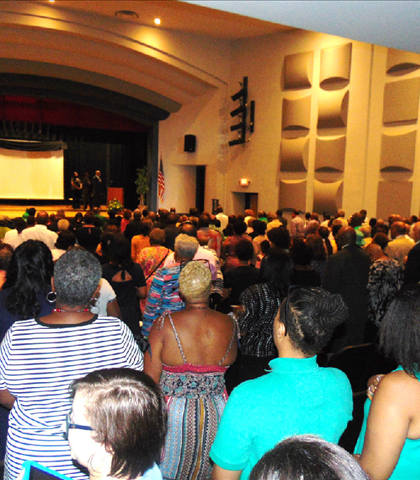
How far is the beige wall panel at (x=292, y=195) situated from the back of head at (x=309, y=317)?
1226 centimetres

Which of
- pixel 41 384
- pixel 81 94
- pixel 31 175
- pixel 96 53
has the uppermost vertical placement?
pixel 96 53

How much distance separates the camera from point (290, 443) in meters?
0.89

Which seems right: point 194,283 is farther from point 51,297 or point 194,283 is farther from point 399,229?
point 399,229

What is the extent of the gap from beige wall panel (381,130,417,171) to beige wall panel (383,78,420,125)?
378mm

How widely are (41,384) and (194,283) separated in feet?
3.29

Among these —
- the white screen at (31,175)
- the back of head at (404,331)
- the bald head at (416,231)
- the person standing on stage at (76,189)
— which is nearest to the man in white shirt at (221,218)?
the bald head at (416,231)

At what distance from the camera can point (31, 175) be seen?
903 inches

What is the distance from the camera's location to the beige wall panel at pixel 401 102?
1075 centimetres

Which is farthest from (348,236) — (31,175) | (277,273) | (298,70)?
(31,175)

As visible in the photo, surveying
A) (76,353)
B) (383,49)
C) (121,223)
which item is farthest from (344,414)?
(383,49)

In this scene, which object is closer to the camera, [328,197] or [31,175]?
[328,197]

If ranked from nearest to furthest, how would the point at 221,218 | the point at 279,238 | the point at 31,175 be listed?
the point at 279,238 < the point at 221,218 < the point at 31,175

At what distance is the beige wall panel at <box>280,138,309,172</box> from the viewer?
13664 mm

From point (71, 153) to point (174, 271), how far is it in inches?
831
